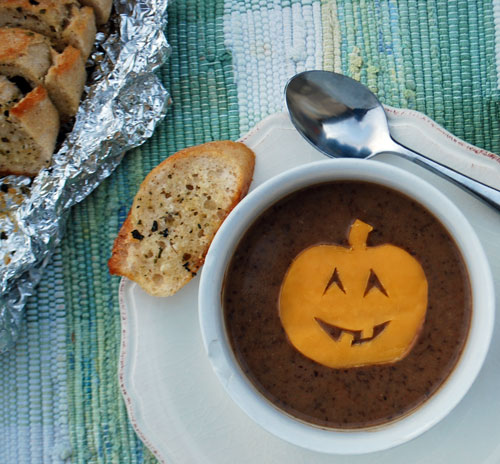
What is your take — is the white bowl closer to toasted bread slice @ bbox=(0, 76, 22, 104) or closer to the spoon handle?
the spoon handle

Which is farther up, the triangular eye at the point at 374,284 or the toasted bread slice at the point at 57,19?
the toasted bread slice at the point at 57,19

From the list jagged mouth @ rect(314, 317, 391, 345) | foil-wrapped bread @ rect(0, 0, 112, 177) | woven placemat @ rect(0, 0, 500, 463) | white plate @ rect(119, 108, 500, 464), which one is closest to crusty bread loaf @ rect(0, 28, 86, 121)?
foil-wrapped bread @ rect(0, 0, 112, 177)

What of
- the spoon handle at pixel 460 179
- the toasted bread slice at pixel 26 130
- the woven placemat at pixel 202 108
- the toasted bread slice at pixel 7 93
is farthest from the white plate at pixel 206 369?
the toasted bread slice at pixel 7 93

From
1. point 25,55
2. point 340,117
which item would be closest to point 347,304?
point 340,117

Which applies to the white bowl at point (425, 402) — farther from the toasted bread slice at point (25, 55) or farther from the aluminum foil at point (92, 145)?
the toasted bread slice at point (25, 55)

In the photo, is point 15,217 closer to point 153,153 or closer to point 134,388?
point 153,153

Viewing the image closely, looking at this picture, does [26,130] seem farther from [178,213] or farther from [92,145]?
[178,213]
